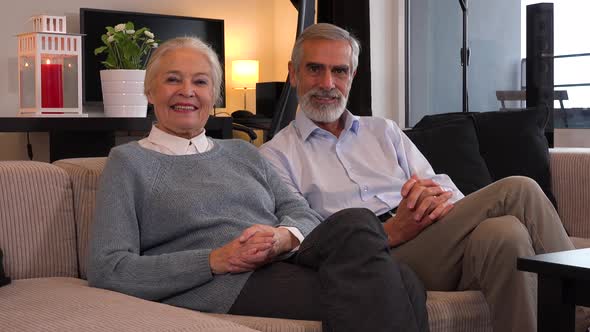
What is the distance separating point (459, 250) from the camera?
207 centimetres

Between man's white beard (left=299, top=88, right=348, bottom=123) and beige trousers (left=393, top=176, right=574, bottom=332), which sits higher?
man's white beard (left=299, top=88, right=348, bottom=123)

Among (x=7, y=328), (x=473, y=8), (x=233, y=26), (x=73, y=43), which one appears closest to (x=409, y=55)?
(x=473, y=8)

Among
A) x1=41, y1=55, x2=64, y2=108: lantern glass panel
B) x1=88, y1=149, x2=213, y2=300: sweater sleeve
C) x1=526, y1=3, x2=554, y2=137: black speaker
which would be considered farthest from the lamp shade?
x1=88, y1=149, x2=213, y2=300: sweater sleeve

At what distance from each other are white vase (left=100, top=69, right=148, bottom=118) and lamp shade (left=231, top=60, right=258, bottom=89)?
12.7 ft

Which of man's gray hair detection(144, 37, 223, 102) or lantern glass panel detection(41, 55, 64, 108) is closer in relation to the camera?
man's gray hair detection(144, 37, 223, 102)

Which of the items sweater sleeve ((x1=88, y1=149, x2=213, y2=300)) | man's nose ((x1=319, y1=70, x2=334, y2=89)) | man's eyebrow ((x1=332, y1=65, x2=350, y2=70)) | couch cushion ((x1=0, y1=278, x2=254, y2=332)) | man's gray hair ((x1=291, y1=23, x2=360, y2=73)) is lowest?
couch cushion ((x1=0, y1=278, x2=254, y2=332))

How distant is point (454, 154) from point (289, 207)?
2.87ft

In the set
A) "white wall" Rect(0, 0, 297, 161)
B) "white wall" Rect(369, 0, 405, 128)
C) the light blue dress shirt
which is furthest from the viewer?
"white wall" Rect(369, 0, 405, 128)

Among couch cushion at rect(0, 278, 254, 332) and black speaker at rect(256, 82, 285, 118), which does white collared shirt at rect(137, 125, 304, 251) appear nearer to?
couch cushion at rect(0, 278, 254, 332)

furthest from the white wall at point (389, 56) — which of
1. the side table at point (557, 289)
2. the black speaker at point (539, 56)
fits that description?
the side table at point (557, 289)

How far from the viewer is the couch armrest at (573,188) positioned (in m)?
2.90

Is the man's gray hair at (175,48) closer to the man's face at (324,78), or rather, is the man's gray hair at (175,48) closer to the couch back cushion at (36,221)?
the couch back cushion at (36,221)

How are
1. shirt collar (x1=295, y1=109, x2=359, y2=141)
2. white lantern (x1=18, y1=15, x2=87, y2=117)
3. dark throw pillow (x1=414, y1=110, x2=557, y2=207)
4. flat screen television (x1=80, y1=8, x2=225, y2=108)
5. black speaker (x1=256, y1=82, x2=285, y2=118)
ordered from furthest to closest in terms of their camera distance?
black speaker (x1=256, y1=82, x2=285, y2=118) < flat screen television (x1=80, y1=8, x2=225, y2=108) < white lantern (x1=18, y1=15, x2=87, y2=117) < dark throw pillow (x1=414, y1=110, x2=557, y2=207) < shirt collar (x1=295, y1=109, x2=359, y2=141)

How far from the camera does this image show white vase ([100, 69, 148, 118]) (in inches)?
137
